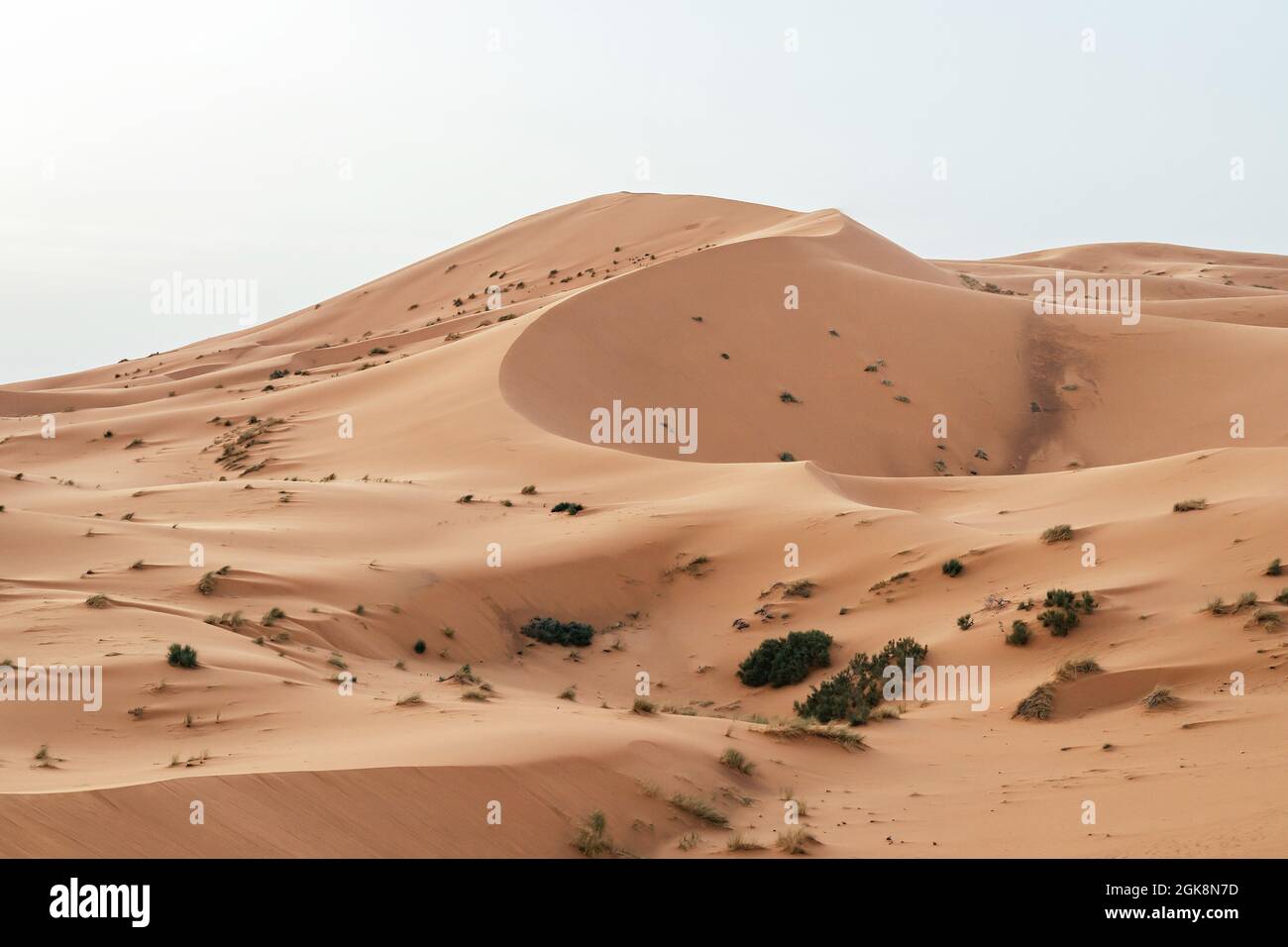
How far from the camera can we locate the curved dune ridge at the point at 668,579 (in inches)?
321

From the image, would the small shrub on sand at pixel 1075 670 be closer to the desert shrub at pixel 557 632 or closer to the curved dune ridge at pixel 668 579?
the curved dune ridge at pixel 668 579

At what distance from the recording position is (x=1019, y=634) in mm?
13797

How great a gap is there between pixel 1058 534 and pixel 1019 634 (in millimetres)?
3043

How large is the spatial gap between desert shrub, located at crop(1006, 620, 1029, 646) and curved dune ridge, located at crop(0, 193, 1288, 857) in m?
0.24

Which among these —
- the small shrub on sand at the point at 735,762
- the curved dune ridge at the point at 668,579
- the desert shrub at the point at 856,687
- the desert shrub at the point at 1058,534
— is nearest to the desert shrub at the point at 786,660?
the curved dune ridge at the point at 668,579

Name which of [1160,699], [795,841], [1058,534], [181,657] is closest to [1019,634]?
[1160,699]

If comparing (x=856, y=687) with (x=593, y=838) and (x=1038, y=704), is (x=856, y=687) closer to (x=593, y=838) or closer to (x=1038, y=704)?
(x=1038, y=704)

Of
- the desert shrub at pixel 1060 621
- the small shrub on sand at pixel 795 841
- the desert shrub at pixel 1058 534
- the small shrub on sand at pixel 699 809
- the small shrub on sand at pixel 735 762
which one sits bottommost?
the small shrub on sand at pixel 795 841

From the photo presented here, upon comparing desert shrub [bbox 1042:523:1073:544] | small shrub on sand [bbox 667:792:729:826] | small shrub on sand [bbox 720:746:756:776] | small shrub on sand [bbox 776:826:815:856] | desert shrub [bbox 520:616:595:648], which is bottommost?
small shrub on sand [bbox 776:826:815:856]

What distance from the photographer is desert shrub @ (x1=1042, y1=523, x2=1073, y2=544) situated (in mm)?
16297

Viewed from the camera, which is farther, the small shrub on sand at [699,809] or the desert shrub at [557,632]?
the desert shrub at [557,632]

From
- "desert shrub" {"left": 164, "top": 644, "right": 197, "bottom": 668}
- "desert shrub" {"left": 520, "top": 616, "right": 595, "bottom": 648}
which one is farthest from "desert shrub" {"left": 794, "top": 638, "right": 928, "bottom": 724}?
"desert shrub" {"left": 164, "top": 644, "right": 197, "bottom": 668}

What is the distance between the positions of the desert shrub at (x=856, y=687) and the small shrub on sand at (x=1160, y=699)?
264cm

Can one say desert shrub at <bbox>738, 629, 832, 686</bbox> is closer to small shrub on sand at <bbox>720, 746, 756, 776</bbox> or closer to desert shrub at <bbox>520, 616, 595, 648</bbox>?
desert shrub at <bbox>520, 616, 595, 648</bbox>
